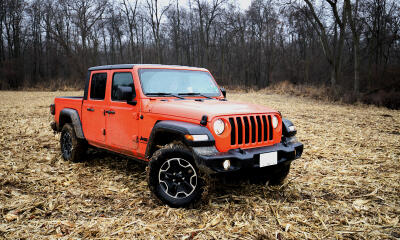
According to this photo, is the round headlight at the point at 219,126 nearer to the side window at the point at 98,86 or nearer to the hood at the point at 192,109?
the hood at the point at 192,109

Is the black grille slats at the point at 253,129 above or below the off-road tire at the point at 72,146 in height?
above

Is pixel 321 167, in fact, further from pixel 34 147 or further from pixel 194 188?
pixel 34 147

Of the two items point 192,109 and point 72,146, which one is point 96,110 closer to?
point 72,146

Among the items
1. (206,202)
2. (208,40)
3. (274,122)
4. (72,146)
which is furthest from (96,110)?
(208,40)

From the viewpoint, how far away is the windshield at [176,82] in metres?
4.29

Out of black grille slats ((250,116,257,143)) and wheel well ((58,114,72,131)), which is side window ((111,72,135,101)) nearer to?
wheel well ((58,114,72,131))

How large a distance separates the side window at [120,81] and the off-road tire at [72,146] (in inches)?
53.8

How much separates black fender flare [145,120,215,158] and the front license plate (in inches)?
24.6

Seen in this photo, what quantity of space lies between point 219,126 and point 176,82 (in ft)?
5.02

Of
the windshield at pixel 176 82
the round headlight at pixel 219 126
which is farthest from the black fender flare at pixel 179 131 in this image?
the windshield at pixel 176 82

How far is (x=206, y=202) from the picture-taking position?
3.74m

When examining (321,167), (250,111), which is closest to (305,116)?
(321,167)

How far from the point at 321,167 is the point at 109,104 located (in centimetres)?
396

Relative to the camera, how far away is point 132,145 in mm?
4199
